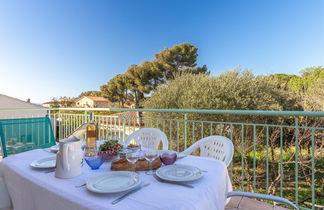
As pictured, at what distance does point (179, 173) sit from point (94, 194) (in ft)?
1.44

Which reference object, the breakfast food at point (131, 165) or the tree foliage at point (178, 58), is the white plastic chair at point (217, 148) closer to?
the breakfast food at point (131, 165)

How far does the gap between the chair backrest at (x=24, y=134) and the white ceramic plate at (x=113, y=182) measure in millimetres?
1599

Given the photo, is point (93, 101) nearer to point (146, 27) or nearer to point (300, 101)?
point (146, 27)

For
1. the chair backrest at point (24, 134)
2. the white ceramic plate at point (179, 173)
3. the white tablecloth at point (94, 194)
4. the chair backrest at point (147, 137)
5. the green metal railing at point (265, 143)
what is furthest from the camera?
the green metal railing at point (265, 143)

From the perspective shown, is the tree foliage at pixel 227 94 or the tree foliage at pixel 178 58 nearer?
the tree foliage at pixel 227 94

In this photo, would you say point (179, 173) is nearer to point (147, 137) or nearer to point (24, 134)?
point (147, 137)

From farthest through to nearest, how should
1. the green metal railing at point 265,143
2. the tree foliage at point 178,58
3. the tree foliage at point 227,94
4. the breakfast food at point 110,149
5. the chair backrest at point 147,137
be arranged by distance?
the tree foliage at point 178,58
the tree foliage at point 227,94
the green metal railing at point 265,143
the chair backrest at point 147,137
the breakfast food at point 110,149

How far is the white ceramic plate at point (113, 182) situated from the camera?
0.80 m

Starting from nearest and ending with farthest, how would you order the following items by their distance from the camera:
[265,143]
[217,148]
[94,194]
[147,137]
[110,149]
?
[94,194], [110,149], [217,148], [147,137], [265,143]

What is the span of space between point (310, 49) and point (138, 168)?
1292 cm

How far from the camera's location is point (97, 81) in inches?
781

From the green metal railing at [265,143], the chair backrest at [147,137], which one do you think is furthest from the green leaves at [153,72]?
the chair backrest at [147,137]

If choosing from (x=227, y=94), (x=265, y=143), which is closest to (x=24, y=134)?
(x=227, y=94)

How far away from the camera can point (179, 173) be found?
101 cm
